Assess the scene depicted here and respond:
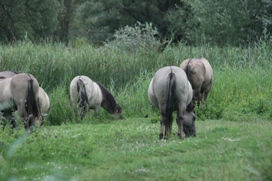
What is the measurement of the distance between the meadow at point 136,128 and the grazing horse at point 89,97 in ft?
1.09

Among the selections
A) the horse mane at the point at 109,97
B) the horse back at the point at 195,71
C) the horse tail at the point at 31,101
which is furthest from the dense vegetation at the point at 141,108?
the horse back at the point at 195,71

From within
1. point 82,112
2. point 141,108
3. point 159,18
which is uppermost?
point 159,18

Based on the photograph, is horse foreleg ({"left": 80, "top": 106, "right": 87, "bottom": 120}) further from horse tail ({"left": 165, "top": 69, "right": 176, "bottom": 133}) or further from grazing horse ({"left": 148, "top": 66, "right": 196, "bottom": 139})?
horse tail ({"left": 165, "top": 69, "right": 176, "bottom": 133})

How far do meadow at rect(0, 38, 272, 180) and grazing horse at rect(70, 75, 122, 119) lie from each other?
33cm

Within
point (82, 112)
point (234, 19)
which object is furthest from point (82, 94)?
point (234, 19)

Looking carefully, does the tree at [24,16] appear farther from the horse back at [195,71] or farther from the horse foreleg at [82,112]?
the horse back at [195,71]

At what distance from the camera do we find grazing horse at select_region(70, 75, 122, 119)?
16.5 metres

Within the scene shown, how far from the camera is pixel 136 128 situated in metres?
12.8

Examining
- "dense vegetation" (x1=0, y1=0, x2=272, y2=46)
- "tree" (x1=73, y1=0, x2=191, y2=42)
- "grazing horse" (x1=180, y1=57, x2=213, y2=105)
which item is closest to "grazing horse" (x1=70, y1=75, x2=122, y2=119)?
"grazing horse" (x1=180, y1=57, x2=213, y2=105)

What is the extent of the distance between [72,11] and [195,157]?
1975 inches

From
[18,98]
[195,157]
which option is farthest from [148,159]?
[18,98]

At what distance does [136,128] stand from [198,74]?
9.45ft

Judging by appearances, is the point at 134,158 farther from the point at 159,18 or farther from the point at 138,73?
the point at 159,18

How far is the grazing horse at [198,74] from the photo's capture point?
47.7 ft
